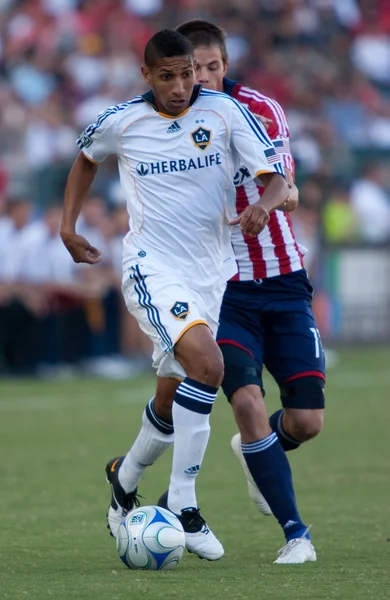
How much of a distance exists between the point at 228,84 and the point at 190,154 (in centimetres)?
91

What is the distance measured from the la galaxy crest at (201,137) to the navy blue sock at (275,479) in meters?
1.41

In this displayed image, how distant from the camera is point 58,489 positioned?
8.27 m

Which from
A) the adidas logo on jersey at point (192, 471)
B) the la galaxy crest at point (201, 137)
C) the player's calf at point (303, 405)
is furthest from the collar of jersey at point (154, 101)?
the adidas logo on jersey at point (192, 471)

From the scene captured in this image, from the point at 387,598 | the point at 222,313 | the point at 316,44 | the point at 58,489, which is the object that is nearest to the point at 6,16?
the point at 316,44

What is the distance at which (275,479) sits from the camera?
230 inches

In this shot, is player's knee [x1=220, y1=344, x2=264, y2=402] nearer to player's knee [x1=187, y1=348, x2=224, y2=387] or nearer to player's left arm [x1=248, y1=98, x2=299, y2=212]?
player's knee [x1=187, y1=348, x2=224, y2=387]

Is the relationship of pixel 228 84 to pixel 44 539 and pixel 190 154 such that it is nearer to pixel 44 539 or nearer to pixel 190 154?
pixel 190 154

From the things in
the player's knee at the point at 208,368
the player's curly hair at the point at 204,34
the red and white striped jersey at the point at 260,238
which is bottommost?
the player's knee at the point at 208,368

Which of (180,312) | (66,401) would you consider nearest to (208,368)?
(180,312)

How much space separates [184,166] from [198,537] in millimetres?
1677

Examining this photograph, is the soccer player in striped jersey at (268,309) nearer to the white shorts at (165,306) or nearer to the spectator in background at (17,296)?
the white shorts at (165,306)

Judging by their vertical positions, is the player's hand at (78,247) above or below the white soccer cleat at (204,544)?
above

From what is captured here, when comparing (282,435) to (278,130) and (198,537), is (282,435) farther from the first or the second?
(278,130)

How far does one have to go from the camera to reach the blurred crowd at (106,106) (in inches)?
631
